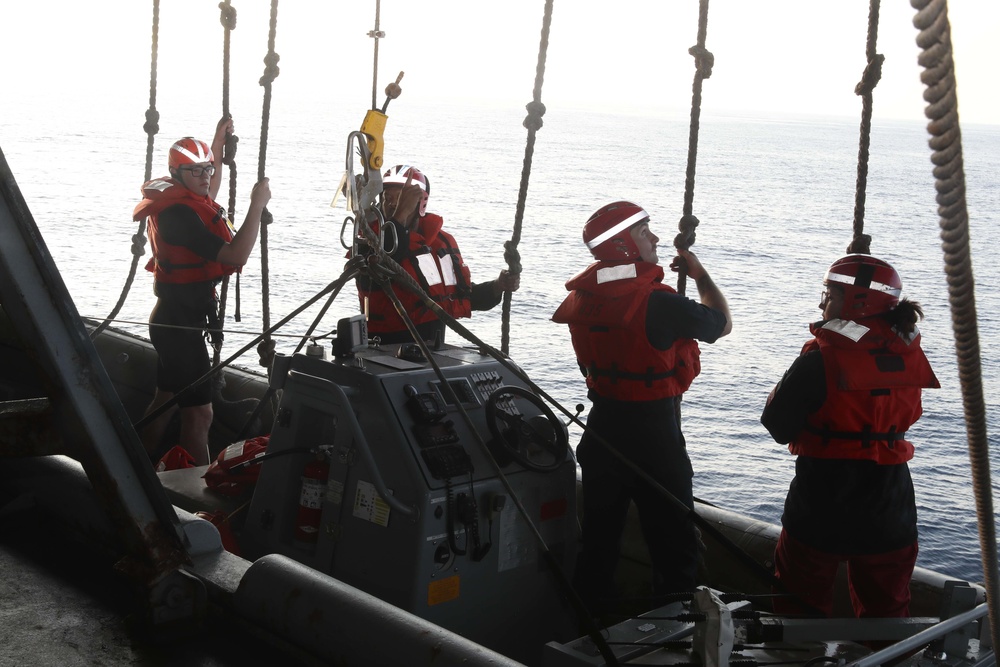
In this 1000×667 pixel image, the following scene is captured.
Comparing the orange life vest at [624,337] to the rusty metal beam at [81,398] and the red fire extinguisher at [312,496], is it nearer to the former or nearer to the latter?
the red fire extinguisher at [312,496]

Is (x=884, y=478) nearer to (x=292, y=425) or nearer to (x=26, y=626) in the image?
(x=292, y=425)

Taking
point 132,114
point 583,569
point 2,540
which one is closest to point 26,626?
point 2,540

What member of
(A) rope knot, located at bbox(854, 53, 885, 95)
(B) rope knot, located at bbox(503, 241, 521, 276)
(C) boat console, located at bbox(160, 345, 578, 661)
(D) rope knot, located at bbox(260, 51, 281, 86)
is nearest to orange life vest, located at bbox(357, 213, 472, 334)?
(B) rope knot, located at bbox(503, 241, 521, 276)

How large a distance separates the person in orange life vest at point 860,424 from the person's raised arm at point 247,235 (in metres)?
2.20

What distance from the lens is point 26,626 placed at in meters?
2.22

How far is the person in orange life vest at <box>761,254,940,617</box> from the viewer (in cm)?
293

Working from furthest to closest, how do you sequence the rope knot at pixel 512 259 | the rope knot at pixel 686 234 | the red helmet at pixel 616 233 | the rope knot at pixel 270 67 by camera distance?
the rope knot at pixel 270 67, the rope knot at pixel 512 259, the rope knot at pixel 686 234, the red helmet at pixel 616 233

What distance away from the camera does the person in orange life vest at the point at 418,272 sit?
4.11 m

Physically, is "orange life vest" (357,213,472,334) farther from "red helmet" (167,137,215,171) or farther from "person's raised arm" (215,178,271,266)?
"red helmet" (167,137,215,171)

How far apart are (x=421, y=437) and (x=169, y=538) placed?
96 cm

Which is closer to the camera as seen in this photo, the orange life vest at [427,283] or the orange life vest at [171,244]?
the orange life vest at [427,283]

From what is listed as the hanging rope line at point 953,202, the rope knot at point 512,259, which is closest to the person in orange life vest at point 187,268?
the rope knot at point 512,259

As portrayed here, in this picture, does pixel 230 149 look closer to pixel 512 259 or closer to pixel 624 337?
pixel 512 259

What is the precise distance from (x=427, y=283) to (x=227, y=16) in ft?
8.43
